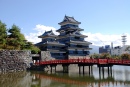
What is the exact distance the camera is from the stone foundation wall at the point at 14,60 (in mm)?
32188

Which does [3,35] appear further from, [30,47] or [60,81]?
[60,81]

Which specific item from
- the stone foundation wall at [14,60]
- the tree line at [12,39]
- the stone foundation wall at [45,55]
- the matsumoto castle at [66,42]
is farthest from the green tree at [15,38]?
the matsumoto castle at [66,42]

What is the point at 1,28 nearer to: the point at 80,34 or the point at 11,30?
the point at 11,30

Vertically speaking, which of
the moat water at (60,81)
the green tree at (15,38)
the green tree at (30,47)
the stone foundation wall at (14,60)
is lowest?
the moat water at (60,81)

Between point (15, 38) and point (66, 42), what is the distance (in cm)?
1134

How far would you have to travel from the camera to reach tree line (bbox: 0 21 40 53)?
1389 inches

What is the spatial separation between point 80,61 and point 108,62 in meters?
4.13

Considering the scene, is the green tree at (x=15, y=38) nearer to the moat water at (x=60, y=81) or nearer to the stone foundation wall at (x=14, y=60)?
the stone foundation wall at (x=14, y=60)

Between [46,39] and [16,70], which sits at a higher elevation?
[46,39]

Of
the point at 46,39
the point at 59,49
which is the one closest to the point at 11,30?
the point at 46,39

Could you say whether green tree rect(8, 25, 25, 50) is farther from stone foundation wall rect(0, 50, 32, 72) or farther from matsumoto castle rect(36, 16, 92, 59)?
matsumoto castle rect(36, 16, 92, 59)

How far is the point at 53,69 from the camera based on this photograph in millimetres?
37094

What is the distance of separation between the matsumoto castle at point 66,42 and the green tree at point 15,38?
18.0 ft

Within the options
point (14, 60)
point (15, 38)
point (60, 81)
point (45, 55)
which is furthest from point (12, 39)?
point (60, 81)
